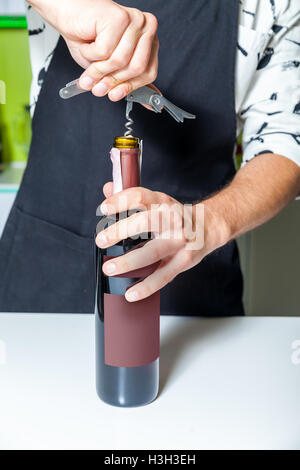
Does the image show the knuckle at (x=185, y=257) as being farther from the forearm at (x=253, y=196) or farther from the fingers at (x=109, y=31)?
the fingers at (x=109, y=31)

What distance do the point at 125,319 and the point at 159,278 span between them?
6 cm

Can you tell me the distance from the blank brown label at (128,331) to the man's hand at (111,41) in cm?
25

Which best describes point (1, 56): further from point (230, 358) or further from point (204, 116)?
point (230, 358)

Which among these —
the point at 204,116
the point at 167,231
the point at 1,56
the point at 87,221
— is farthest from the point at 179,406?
the point at 1,56

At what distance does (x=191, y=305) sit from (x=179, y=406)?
0.41 meters

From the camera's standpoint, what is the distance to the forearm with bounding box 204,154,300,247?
79 centimetres

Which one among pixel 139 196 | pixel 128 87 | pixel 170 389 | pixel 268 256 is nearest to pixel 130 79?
pixel 128 87

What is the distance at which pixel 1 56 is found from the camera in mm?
2357

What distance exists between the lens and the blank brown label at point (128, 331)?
0.66 m

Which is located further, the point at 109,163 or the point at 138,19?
the point at 109,163

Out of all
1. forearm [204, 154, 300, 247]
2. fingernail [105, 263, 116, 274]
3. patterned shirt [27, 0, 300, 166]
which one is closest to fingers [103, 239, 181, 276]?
fingernail [105, 263, 116, 274]

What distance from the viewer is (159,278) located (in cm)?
67

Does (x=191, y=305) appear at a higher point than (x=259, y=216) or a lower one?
lower

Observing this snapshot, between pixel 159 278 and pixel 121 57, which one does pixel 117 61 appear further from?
pixel 159 278
